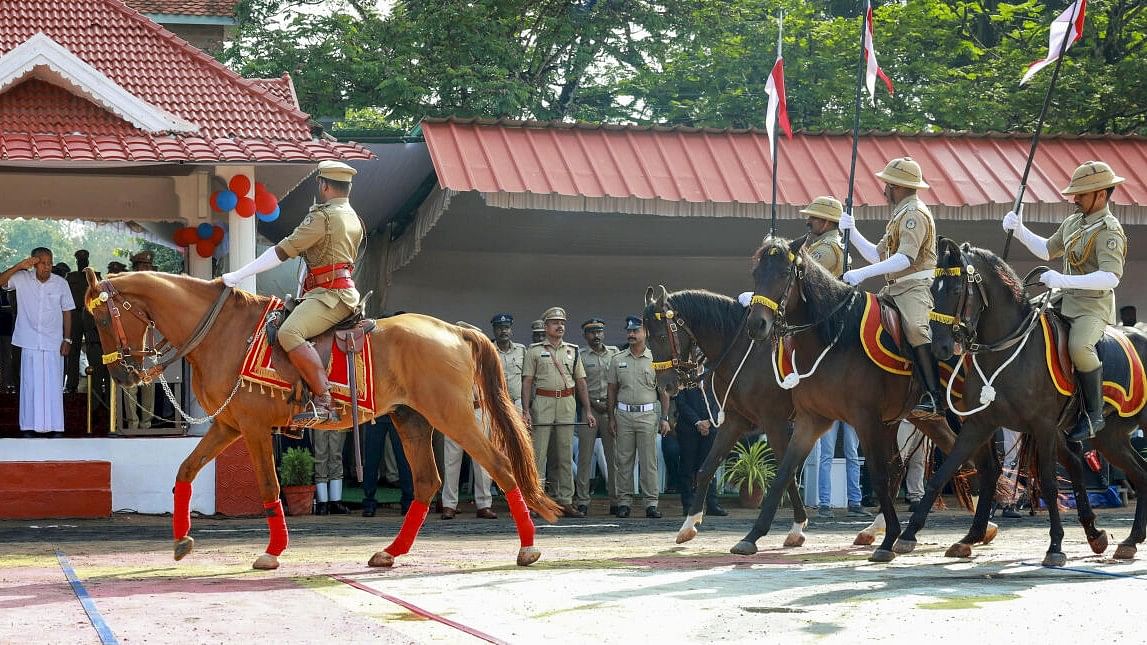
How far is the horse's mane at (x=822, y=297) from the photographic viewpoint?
35.2ft

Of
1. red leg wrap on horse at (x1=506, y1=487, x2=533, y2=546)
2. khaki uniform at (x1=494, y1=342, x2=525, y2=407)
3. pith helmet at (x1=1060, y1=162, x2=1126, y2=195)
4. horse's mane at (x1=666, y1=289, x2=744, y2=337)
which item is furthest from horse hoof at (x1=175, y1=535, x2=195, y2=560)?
pith helmet at (x1=1060, y1=162, x2=1126, y2=195)

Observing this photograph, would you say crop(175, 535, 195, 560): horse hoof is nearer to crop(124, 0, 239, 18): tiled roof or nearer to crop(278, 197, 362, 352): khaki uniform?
crop(278, 197, 362, 352): khaki uniform

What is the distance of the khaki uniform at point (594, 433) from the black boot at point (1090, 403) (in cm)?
622

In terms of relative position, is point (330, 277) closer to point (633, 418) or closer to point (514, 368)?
point (514, 368)

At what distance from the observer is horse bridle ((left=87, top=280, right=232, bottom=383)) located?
9812mm

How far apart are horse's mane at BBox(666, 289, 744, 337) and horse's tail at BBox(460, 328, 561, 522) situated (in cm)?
196

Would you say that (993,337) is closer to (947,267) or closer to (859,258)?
(947,267)

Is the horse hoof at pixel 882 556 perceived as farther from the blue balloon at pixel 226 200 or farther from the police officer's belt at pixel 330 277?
the blue balloon at pixel 226 200

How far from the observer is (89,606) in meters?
7.93

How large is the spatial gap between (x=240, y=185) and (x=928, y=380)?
735 centimetres

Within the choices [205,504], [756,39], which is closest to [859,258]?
[205,504]

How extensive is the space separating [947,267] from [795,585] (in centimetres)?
280

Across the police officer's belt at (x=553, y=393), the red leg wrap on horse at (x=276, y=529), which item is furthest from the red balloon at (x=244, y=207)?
the red leg wrap on horse at (x=276, y=529)

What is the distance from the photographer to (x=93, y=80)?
14.3m
